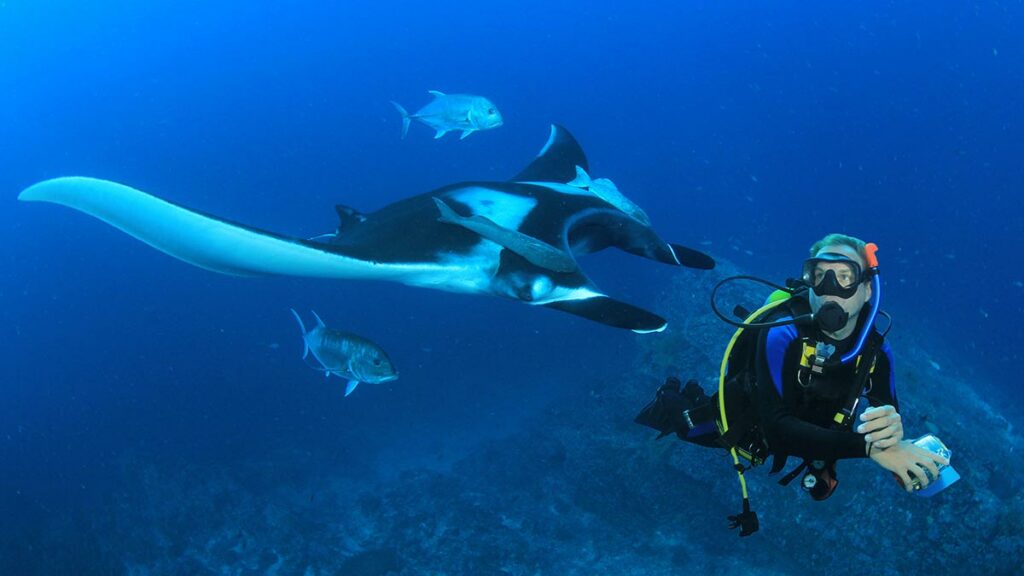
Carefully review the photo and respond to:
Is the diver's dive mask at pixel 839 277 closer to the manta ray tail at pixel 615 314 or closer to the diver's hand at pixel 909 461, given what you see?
the diver's hand at pixel 909 461

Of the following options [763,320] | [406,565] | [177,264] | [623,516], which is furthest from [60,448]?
[763,320]

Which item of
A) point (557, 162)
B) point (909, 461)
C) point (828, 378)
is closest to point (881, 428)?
point (909, 461)

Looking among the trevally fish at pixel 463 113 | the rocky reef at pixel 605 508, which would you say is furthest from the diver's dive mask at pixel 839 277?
the rocky reef at pixel 605 508

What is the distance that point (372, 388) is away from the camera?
587 inches

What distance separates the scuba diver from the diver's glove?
2.91 ft

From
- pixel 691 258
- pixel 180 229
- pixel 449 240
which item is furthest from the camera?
pixel 691 258

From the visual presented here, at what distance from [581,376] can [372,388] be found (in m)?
5.50

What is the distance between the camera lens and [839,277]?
7.31ft

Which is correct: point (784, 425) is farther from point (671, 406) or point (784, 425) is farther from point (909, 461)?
point (671, 406)

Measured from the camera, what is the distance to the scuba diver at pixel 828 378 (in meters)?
1.86

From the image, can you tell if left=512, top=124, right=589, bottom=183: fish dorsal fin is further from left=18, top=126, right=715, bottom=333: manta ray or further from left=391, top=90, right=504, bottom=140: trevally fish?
left=18, top=126, right=715, bottom=333: manta ray

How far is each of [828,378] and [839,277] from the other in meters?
0.42

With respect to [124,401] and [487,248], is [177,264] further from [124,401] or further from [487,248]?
[487,248]

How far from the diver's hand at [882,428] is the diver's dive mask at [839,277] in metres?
0.52
